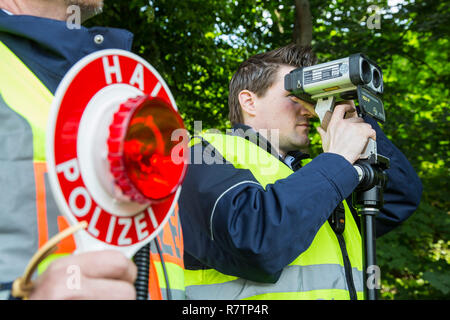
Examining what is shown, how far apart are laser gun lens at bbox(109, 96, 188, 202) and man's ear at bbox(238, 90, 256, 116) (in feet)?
5.01

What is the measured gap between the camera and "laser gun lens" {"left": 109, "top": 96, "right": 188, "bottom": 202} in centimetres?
65

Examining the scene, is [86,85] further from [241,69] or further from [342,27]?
[342,27]

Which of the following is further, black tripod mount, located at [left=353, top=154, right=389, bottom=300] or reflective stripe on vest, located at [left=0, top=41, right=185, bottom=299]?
black tripod mount, located at [left=353, top=154, right=389, bottom=300]

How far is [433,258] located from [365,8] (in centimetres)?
305

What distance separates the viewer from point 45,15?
1.11m

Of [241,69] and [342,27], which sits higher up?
[342,27]

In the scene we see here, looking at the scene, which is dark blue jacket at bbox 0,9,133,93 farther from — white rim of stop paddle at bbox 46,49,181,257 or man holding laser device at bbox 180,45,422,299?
man holding laser device at bbox 180,45,422,299

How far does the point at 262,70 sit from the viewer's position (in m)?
2.28

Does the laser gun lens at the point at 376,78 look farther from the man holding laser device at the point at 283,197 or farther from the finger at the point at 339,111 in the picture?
the finger at the point at 339,111

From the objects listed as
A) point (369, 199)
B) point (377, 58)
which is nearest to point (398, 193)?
point (369, 199)

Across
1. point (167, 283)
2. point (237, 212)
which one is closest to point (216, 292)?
point (237, 212)

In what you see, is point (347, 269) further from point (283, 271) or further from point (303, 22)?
point (303, 22)

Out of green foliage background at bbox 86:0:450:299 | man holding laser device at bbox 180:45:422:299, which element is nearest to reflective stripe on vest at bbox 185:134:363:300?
man holding laser device at bbox 180:45:422:299

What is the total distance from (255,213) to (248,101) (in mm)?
946
